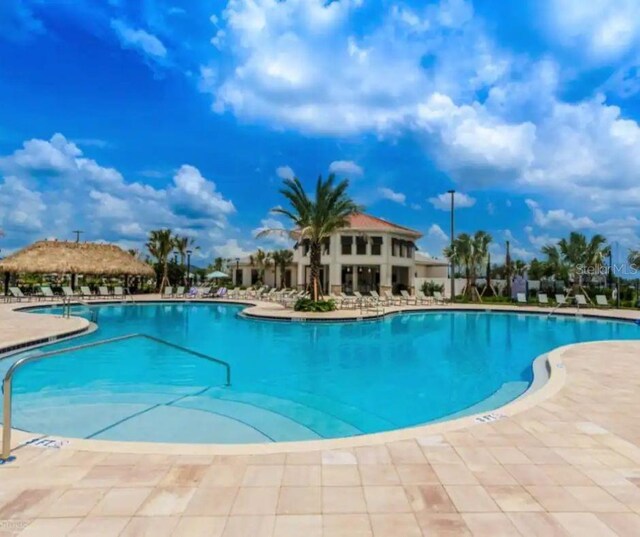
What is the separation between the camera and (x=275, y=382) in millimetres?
9055

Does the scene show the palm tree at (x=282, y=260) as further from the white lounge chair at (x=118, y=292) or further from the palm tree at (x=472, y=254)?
the palm tree at (x=472, y=254)

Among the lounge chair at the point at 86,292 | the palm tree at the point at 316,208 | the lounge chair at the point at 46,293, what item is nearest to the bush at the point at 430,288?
the palm tree at the point at 316,208

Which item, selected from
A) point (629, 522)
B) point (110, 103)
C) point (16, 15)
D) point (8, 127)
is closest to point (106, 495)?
point (629, 522)

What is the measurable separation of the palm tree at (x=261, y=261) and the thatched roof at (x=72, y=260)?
13.2 metres

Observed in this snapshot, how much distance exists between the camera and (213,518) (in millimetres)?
2963

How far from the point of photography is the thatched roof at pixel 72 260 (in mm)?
29203

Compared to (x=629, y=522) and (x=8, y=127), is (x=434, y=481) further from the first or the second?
(x=8, y=127)

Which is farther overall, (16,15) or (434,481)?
(16,15)

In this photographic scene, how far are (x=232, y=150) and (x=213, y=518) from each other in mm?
26378

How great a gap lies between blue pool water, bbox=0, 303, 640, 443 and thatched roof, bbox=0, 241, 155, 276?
1583 centimetres

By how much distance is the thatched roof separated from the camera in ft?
95.8

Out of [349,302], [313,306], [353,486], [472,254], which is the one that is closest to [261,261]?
[349,302]

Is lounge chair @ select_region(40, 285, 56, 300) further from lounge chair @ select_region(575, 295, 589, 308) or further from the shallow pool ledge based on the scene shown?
lounge chair @ select_region(575, 295, 589, 308)

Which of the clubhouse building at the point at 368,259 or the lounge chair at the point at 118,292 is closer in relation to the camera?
the lounge chair at the point at 118,292
